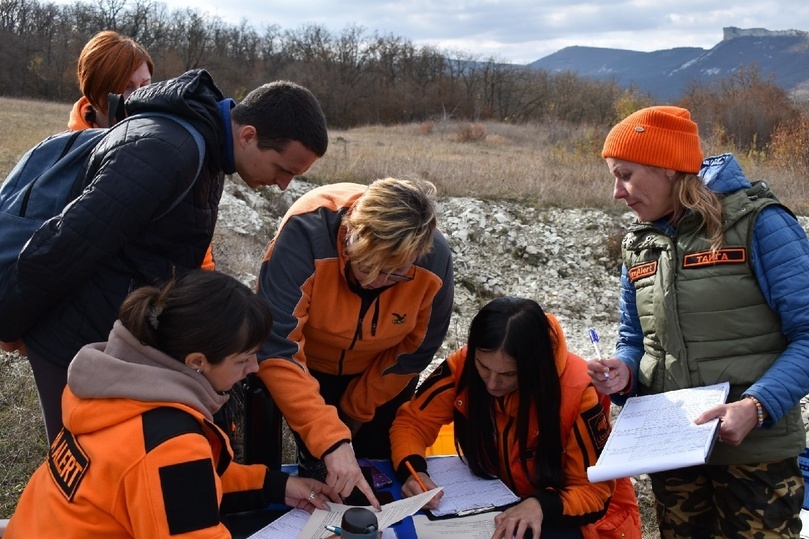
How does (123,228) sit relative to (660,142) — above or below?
below

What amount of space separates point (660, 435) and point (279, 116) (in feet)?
4.63

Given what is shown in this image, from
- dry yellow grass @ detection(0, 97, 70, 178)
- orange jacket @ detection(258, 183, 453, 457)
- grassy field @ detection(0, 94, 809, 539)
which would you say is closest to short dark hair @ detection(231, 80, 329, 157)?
orange jacket @ detection(258, 183, 453, 457)

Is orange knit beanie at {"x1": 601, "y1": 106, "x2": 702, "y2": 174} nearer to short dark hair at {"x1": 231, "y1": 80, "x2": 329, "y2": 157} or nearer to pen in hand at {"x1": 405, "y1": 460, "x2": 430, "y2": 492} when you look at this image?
short dark hair at {"x1": 231, "y1": 80, "x2": 329, "y2": 157}

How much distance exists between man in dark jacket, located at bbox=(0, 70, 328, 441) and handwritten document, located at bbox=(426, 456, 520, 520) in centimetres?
106

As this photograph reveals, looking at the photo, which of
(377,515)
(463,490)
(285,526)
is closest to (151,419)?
(285,526)

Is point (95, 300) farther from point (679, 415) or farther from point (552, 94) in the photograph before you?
point (552, 94)

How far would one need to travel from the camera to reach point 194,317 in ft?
5.51

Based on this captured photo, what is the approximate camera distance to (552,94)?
41.6m

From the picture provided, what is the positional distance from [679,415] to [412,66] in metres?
46.3

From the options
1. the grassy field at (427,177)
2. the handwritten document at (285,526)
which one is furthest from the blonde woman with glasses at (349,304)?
the grassy field at (427,177)

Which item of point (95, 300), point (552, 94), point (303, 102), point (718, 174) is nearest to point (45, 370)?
point (95, 300)

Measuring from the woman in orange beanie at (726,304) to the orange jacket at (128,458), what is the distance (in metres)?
1.31

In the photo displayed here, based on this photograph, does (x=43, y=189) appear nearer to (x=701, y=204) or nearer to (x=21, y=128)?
(x=701, y=204)

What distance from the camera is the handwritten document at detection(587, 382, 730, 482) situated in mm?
1790
